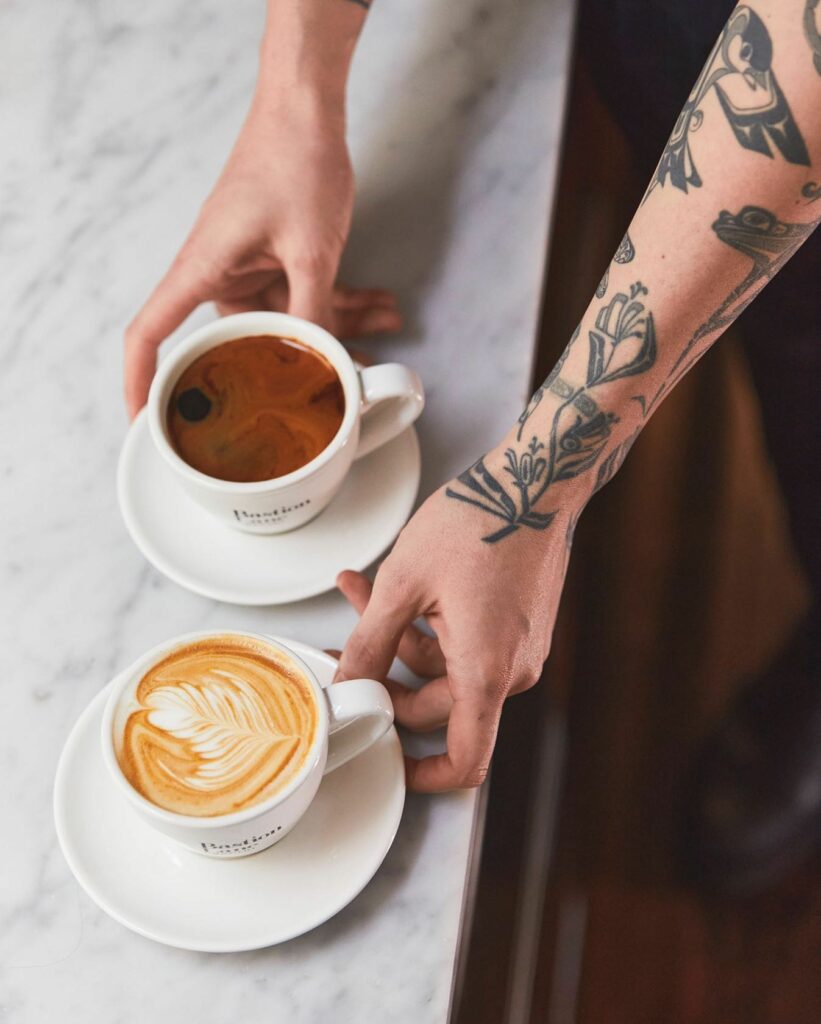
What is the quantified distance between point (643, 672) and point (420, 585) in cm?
84

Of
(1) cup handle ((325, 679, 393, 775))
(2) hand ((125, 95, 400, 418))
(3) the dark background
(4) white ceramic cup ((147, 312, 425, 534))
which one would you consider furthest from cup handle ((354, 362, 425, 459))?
(3) the dark background

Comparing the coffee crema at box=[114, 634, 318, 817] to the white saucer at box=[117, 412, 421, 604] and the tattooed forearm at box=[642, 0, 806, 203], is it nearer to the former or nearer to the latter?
the white saucer at box=[117, 412, 421, 604]

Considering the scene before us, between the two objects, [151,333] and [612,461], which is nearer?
[612,461]

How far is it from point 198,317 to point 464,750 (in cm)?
46

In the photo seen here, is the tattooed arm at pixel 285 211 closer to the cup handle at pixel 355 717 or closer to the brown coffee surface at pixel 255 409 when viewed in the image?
the brown coffee surface at pixel 255 409

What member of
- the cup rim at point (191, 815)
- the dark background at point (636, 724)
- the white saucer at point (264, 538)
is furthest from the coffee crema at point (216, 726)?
the dark background at point (636, 724)

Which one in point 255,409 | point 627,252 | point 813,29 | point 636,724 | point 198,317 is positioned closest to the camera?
point 813,29

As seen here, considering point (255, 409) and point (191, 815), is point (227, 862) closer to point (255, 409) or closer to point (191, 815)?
point (191, 815)

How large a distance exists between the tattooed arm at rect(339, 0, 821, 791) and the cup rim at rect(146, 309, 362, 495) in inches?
3.2

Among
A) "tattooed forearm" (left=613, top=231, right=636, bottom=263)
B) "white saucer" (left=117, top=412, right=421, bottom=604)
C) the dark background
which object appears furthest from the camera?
the dark background

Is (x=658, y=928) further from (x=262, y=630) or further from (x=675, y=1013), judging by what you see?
(x=262, y=630)

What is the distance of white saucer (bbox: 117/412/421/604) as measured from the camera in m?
0.77

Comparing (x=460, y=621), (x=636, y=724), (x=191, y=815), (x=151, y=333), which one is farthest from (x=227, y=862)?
(x=636, y=724)

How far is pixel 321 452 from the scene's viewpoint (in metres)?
0.75
